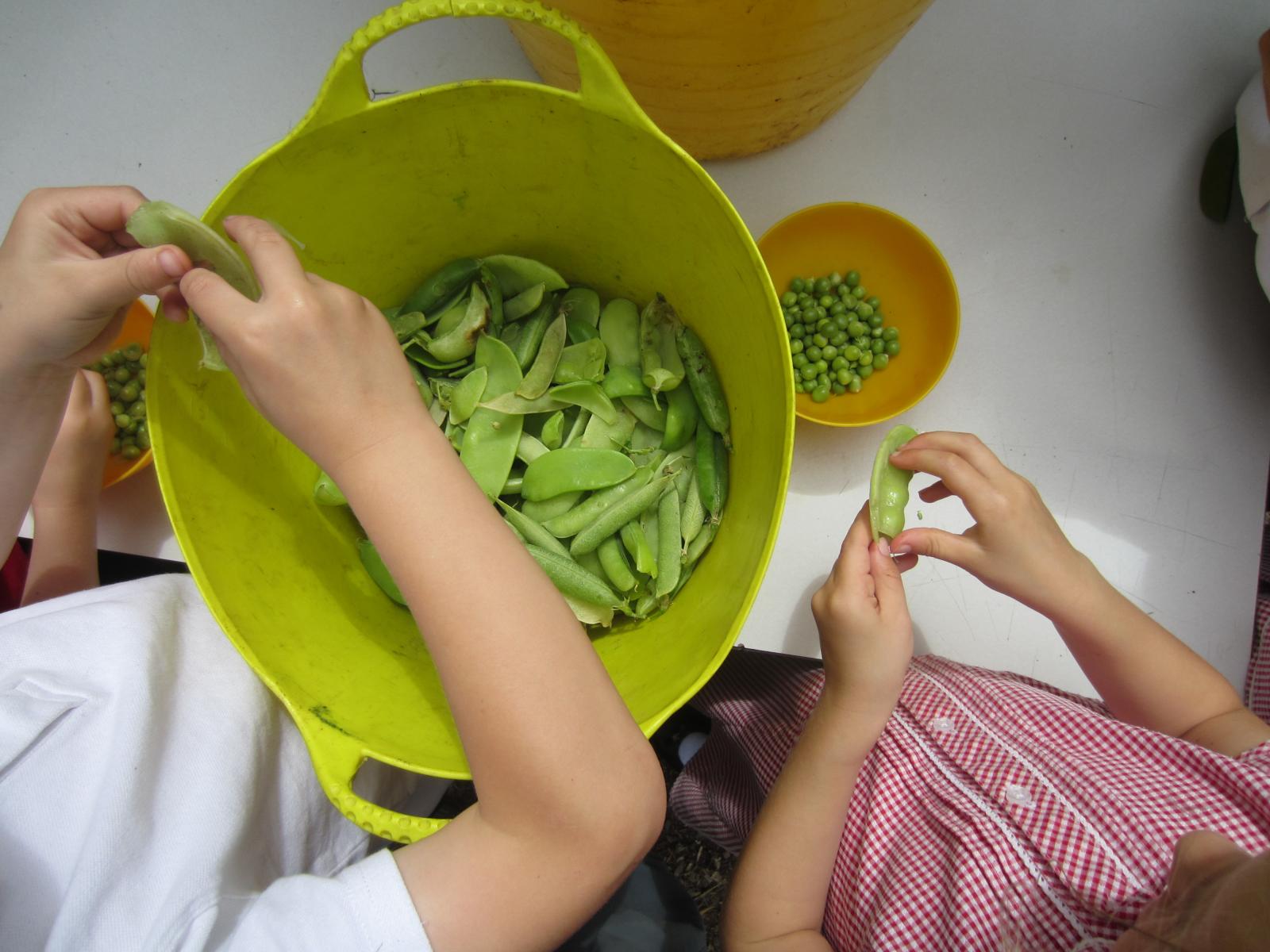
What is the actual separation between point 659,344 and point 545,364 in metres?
0.13

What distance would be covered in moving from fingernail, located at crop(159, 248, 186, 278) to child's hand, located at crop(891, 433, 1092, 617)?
631 millimetres

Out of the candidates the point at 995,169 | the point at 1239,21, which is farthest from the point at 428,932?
the point at 1239,21

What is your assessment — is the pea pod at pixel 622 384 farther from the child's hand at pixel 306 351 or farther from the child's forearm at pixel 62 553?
the child's forearm at pixel 62 553

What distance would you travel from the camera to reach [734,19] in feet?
1.88

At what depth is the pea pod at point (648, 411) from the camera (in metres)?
0.85

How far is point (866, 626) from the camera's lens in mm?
637

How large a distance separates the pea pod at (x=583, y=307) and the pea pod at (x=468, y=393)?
0.43 ft

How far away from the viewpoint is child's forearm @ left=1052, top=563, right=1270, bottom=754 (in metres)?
0.72

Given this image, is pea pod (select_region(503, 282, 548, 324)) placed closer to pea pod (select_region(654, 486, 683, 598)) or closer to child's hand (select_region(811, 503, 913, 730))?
pea pod (select_region(654, 486, 683, 598))

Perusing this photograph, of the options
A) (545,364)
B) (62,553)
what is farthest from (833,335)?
(62,553)

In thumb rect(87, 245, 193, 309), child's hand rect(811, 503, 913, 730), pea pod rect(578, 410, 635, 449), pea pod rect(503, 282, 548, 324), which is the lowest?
child's hand rect(811, 503, 913, 730)

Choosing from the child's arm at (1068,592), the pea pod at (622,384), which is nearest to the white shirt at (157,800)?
the pea pod at (622,384)

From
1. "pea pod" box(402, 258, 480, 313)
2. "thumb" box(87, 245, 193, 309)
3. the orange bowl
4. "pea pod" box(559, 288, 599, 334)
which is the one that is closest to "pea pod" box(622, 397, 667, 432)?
"pea pod" box(559, 288, 599, 334)

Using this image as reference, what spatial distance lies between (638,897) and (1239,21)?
1352 mm
